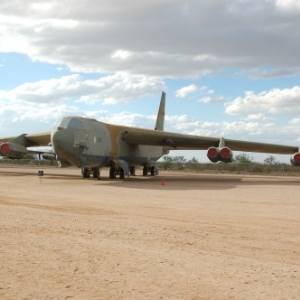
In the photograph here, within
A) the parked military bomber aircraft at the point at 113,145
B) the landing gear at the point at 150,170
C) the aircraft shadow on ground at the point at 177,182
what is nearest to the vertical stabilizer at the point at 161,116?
the parked military bomber aircraft at the point at 113,145

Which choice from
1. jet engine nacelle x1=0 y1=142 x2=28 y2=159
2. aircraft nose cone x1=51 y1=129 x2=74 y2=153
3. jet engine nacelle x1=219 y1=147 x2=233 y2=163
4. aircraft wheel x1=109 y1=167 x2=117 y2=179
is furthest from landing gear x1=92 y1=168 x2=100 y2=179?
jet engine nacelle x1=219 y1=147 x2=233 y2=163

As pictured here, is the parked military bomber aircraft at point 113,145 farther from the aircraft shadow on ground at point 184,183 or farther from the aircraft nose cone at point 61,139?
the aircraft shadow on ground at point 184,183

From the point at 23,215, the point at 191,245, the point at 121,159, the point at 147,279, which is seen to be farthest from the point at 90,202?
the point at 121,159

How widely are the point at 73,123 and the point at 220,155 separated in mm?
9227

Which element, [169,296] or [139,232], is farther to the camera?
[139,232]

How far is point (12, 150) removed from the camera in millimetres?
37000

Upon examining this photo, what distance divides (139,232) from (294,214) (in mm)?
5488

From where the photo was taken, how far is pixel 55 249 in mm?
7891

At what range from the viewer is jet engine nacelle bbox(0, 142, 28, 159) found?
36.9 metres

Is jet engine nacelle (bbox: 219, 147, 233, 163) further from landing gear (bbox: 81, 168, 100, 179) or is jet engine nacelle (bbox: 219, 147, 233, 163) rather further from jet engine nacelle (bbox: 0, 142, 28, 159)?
jet engine nacelle (bbox: 0, 142, 28, 159)

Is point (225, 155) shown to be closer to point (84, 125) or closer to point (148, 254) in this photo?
point (84, 125)

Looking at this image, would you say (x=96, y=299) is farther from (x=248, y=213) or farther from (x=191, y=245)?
(x=248, y=213)

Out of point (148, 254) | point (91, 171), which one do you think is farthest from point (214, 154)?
point (148, 254)

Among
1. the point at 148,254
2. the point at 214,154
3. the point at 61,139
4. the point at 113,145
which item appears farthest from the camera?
the point at 113,145
